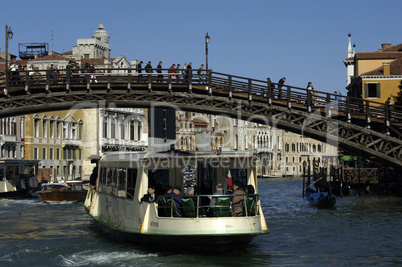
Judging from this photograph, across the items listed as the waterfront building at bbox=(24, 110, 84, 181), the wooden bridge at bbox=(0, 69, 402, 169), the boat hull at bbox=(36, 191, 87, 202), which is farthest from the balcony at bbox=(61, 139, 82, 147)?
the wooden bridge at bbox=(0, 69, 402, 169)

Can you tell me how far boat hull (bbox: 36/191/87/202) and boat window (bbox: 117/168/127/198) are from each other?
1992 cm

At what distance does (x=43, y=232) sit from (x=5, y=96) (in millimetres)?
11871

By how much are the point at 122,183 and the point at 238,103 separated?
46.1 feet

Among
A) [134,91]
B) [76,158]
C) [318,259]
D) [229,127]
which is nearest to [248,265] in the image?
[318,259]

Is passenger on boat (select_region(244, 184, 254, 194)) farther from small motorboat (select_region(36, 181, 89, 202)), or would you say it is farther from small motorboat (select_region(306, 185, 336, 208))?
small motorboat (select_region(36, 181, 89, 202))

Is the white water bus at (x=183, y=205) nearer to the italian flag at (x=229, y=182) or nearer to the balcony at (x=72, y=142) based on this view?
the italian flag at (x=229, y=182)

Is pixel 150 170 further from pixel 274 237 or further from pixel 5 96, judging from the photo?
pixel 5 96

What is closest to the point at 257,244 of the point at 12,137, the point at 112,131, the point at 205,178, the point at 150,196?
the point at 205,178

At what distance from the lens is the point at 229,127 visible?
115m

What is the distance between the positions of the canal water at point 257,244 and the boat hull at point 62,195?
6808 mm

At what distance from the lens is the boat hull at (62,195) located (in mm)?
37875

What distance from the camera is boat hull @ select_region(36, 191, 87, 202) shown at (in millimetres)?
37875

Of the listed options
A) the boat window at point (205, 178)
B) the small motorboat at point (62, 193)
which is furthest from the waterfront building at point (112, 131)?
the boat window at point (205, 178)

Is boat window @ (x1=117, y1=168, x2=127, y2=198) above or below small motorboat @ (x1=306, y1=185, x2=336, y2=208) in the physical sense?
above
